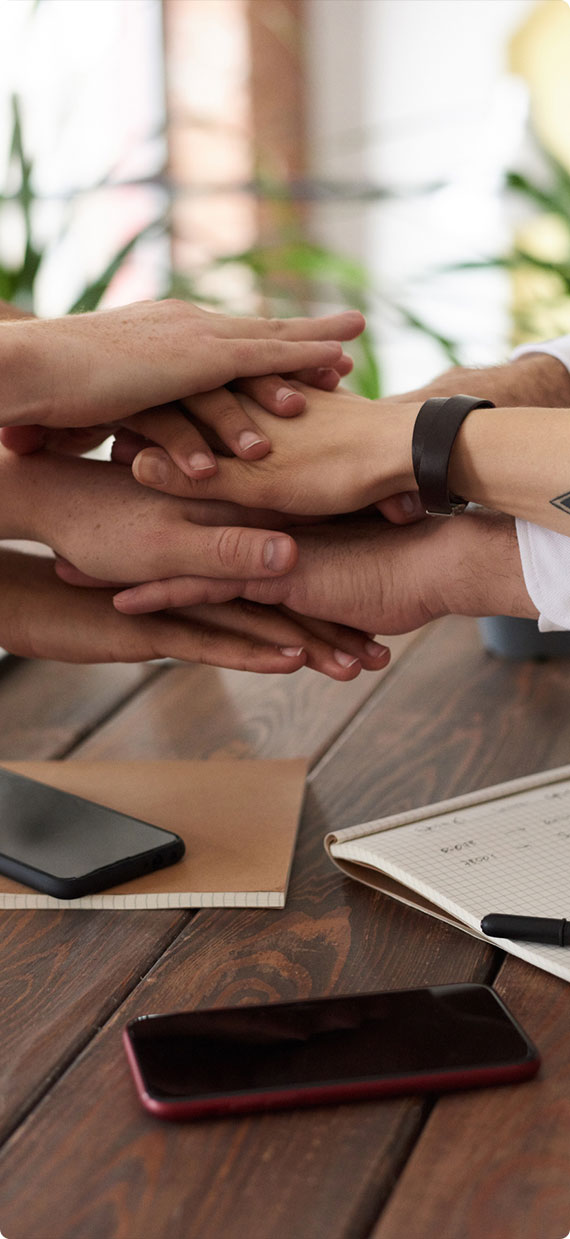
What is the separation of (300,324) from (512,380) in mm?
196

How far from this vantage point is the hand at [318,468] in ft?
2.93

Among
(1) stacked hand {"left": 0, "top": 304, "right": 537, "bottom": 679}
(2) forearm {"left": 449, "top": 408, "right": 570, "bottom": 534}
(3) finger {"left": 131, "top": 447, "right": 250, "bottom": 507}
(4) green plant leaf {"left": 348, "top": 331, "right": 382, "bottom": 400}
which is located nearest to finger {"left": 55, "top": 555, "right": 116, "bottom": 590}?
(1) stacked hand {"left": 0, "top": 304, "right": 537, "bottom": 679}

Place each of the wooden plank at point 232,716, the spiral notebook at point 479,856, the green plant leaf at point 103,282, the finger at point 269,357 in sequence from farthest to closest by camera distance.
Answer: the green plant leaf at point 103,282
the wooden plank at point 232,716
the finger at point 269,357
the spiral notebook at point 479,856

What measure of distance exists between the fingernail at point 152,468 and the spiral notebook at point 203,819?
236 mm

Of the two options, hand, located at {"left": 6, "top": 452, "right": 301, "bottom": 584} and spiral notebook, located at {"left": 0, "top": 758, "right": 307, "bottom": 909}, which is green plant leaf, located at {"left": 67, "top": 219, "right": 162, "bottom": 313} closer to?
hand, located at {"left": 6, "top": 452, "right": 301, "bottom": 584}

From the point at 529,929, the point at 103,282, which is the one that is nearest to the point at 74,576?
the point at 529,929

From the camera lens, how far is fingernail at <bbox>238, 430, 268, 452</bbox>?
2.96ft

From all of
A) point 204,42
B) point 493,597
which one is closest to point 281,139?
point 204,42

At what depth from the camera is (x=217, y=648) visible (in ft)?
3.25

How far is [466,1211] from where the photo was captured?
1.58 feet

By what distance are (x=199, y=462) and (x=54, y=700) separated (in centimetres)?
37

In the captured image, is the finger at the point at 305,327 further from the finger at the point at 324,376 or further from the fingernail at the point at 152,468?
the fingernail at the point at 152,468

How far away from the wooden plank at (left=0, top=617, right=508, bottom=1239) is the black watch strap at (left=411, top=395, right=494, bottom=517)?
0.30 m

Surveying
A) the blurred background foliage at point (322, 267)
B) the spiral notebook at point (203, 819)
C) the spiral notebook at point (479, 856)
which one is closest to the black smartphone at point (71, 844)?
the spiral notebook at point (203, 819)
